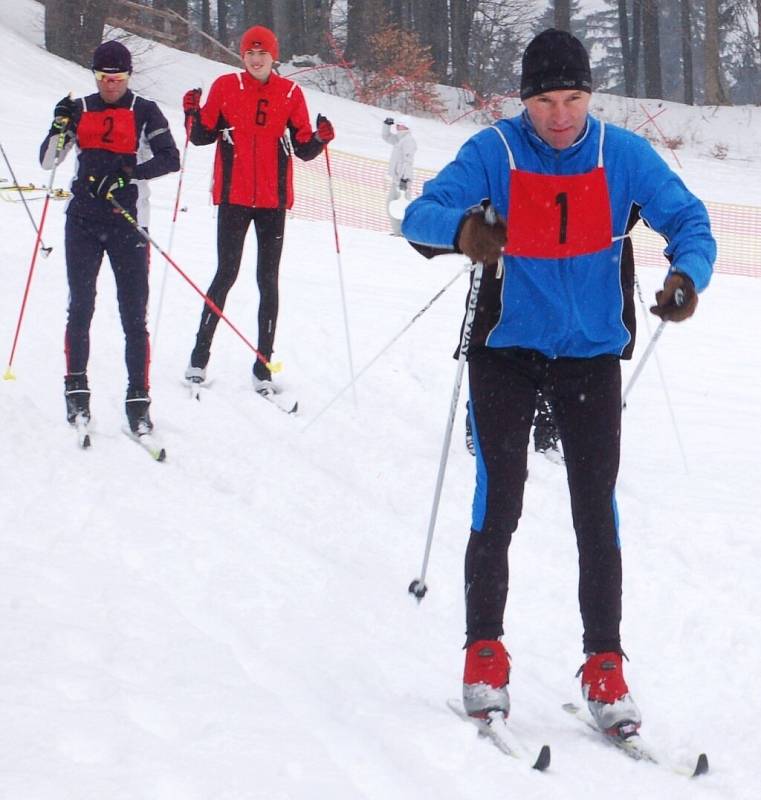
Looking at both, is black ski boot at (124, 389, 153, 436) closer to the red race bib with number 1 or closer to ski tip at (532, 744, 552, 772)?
the red race bib with number 1

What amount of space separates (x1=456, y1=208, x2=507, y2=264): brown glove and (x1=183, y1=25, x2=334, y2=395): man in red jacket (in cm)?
376

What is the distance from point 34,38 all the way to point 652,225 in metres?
21.9

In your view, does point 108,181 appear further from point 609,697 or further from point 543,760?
point 543,760

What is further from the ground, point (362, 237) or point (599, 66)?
point (599, 66)

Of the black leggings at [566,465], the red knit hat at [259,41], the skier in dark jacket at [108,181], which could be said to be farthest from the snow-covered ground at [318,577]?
the red knit hat at [259,41]

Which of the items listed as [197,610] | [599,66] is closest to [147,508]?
[197,610]

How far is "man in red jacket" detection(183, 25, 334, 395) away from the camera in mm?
6574

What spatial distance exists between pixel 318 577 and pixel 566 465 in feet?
5.12

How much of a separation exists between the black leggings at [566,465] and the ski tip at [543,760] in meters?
0.42

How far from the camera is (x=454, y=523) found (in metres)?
5.67

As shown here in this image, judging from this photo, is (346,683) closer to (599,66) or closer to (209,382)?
(209,382)

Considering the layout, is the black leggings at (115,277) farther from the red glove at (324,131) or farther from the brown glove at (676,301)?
the brown glove at (676,301)

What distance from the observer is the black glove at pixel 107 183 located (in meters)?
5.69

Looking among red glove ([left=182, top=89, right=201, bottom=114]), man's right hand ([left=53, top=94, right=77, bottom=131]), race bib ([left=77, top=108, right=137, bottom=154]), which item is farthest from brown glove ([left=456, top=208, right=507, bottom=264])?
red glove ([left=182, top=89, right=201, bottom=114])
